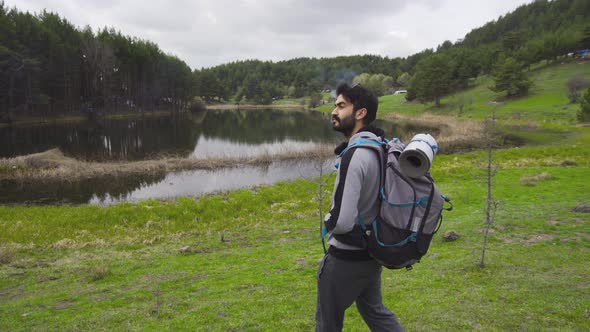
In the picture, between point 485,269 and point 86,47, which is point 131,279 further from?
point 86,47

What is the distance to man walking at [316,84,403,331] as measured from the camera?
2680mm

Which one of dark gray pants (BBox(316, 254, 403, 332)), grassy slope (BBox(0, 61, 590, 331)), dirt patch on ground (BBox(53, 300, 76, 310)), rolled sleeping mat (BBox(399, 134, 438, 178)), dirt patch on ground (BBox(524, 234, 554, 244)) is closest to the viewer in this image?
rolled sleeping mat (BBox(399, 134, 438, 178))

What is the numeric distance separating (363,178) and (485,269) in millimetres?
5513

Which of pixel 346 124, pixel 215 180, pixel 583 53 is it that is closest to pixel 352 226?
pixel 346 124

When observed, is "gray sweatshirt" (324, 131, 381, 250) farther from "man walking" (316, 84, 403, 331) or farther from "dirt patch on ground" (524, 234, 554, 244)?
"dirt patch on ground" (524, 234, 554, 244)

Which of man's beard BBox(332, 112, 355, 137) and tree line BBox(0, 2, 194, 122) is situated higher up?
tree line BBox(0, 2, 194, 122)

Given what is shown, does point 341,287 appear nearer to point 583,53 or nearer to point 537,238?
point 537,238

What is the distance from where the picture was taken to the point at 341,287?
9.42 feet

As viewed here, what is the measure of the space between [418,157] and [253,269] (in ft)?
22.1

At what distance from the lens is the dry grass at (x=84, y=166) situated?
23.4 m

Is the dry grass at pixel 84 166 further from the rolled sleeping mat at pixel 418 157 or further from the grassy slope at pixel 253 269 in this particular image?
the rolled sleeping mat at pixel 418 157

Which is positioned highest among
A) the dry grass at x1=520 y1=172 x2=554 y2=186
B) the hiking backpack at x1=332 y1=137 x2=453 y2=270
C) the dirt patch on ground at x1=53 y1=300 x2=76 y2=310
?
the hiking backpack at x1=332 y1=137 x2=453 y2=270

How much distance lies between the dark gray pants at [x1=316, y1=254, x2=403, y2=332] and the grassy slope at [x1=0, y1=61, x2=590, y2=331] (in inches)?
79.7

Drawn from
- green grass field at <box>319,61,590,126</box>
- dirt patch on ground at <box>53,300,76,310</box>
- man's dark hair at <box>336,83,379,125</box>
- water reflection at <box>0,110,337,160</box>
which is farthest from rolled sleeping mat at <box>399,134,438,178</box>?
green grass field at <box>319,61,590,126</box>
